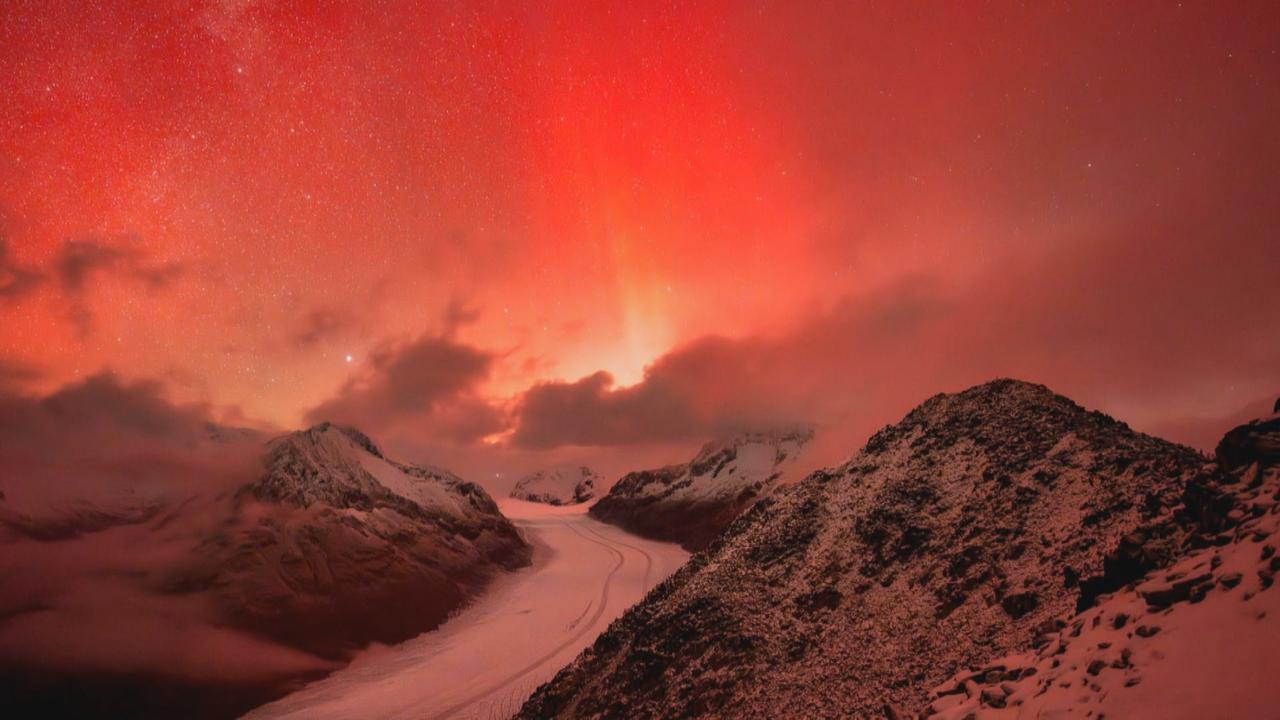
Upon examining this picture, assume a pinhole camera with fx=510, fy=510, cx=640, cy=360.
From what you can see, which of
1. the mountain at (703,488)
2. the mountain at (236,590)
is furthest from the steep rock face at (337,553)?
the mountain at (703,488)

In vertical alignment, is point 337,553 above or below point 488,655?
above

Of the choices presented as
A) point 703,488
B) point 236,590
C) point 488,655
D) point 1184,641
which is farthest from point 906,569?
point 703,488

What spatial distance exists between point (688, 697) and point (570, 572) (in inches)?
1794

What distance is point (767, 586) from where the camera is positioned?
37.9ft

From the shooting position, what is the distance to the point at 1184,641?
16.4 feet

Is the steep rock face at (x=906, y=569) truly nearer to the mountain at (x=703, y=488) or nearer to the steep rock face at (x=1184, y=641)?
the steep rock face at (x=1184, y=641)

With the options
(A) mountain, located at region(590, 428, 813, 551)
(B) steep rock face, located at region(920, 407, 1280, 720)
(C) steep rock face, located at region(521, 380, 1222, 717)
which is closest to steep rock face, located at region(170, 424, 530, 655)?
(C) steep rock face, located at region(521, 380, 1222, 717)

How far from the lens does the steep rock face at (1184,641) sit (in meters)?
4.43

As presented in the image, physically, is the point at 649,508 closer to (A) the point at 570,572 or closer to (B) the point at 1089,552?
(A) the point at 570,572

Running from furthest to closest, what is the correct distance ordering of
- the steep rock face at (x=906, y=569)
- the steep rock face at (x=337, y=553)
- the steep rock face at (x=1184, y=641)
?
the steep rock face at (x=337, y=553), the steep rock face at (x=906, y=569), the steep rock face at (x=1184, y=641)

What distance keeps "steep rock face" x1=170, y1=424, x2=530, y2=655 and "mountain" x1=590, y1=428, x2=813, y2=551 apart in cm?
3465

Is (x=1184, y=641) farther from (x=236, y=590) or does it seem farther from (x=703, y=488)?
(x=703, y=488)

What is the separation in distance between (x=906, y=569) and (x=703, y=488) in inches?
3738

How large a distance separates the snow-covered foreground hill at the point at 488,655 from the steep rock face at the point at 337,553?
105 inches
